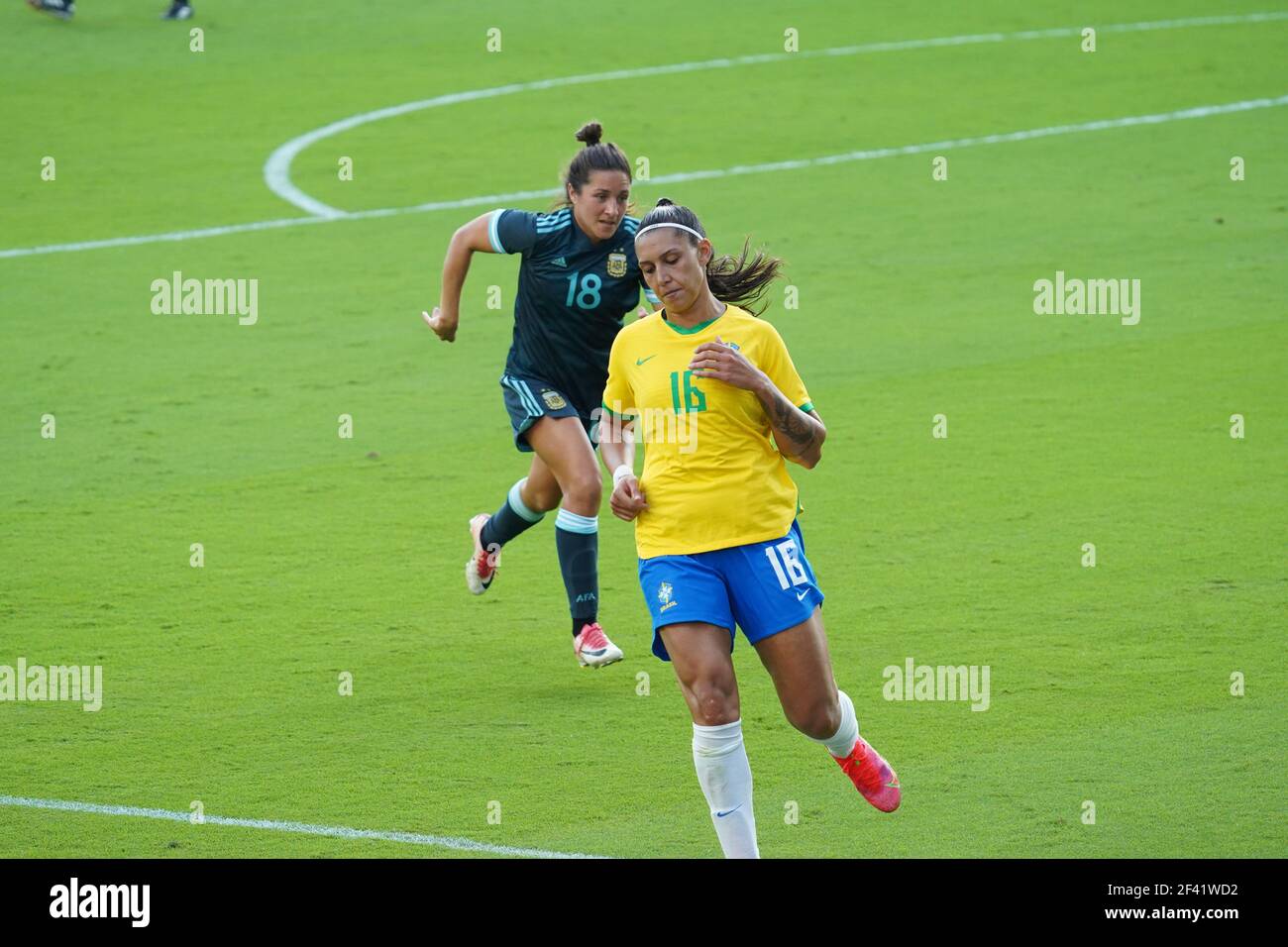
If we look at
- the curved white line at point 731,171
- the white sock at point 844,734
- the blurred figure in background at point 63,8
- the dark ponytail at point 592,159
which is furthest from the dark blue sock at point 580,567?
the blurred figure in background at point 63,8

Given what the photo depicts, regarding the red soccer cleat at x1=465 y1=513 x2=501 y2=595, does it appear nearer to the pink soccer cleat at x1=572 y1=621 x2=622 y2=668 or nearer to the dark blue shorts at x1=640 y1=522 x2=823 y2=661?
the pink soccer cleat at x1=572 y1=621 x2=622 y2=668

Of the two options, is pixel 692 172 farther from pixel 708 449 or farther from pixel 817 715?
pixel 817 715

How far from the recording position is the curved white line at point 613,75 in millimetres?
20297

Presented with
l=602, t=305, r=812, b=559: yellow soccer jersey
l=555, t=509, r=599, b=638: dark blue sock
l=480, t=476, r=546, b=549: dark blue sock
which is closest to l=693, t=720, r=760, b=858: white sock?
l=602, t=305, r=812, b=559: yellow soccer jersey

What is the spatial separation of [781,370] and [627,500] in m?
0.71

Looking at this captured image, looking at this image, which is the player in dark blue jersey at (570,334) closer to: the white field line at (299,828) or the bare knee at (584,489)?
the bare knee at (584,489)

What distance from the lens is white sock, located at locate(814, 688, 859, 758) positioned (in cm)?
641

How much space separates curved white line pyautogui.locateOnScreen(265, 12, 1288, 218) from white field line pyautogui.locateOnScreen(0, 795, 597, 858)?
12860mm

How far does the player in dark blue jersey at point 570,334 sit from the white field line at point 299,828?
1834 mm

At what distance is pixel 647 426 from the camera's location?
632cm

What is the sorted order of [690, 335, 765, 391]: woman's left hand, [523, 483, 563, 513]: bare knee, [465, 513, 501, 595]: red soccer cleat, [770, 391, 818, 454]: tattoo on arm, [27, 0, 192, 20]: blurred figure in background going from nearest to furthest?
[690, 335, 765, 391]: woman's left hand → [770, 391, 818, 454]: tattoo on arm → [523, 483, 563, 513]: bare knee → [465, 513, 501, 595]: red soccer cleat → [27, 0, 192, 20]: blurred figure in background

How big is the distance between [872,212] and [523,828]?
13.3 m

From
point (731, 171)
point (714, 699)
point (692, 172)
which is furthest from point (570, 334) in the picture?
point (731, 171)

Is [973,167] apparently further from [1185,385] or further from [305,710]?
[305,710]
